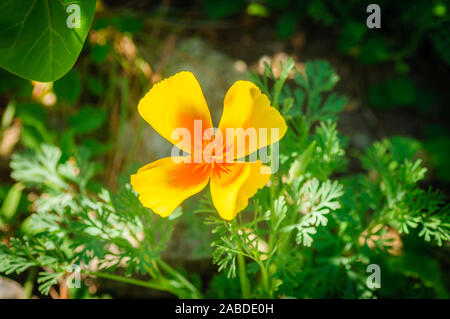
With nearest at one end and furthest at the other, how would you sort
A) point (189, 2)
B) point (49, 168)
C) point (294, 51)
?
point (49, 168)
point (294, 51)
point (189, 2)

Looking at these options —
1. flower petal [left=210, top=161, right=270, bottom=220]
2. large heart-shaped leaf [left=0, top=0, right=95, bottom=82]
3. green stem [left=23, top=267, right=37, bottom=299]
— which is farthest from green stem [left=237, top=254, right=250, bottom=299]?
green stem [left=23, top=267, right=37, bottom=299]

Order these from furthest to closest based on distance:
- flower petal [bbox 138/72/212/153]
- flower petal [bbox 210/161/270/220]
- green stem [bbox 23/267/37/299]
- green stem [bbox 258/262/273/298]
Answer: green stem [bbox 23/267/37/299], green stem [bbox 258/262/273/298], flower petal [bbox 138/72/212/153], flower petal [bbox 210/161/270/220]

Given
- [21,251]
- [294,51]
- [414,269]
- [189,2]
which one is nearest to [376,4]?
[294,51]

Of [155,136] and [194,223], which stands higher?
[155,136]

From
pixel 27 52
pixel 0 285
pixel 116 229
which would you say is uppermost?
pixel 27 52

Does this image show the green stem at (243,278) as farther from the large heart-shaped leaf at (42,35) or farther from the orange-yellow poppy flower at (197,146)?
the large heart-shaped leaf at (42,35)

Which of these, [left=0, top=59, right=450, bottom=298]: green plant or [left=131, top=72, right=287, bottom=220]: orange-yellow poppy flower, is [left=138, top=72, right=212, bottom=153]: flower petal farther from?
[left=0, top=59, right=450, bottom=298]: green plant

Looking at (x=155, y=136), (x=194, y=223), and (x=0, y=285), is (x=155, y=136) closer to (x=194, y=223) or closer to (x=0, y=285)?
(x=194, y=223)
